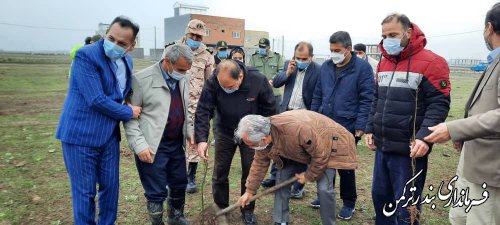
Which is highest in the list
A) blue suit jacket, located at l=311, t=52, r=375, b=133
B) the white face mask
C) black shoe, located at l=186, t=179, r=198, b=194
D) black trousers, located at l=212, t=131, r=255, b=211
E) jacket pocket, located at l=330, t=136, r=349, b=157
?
the white face mask

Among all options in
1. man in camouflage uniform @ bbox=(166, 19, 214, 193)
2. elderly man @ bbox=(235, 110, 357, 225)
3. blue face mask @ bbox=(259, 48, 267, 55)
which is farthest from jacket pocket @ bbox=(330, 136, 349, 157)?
blue face mask @ bbox=(259, 48, 267, 55)

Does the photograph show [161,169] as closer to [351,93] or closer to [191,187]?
[191,187]

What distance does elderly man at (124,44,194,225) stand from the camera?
324 centimetres

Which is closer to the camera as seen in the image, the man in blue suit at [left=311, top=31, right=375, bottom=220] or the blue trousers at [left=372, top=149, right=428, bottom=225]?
the blue trousers at [left=372, top=149, right=428, bottom=225]

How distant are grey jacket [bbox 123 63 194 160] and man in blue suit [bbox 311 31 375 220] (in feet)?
6.22

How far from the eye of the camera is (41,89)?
17.0 metres

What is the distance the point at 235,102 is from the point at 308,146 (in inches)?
39.8

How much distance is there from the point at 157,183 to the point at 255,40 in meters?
47.0

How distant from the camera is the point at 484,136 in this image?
2.19m

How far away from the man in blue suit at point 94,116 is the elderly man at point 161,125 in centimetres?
17

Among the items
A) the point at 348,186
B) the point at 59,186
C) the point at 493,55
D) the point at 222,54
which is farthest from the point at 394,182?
the point at 59,186

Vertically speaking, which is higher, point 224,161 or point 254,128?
point 254,128

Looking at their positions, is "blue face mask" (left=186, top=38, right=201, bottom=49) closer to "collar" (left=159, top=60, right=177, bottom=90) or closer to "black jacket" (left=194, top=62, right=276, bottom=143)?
"black jacket" (left=194, top=62, right=276, bottom=143)

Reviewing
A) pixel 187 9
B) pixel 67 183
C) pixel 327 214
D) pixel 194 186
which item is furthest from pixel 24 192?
pixel 187 9
